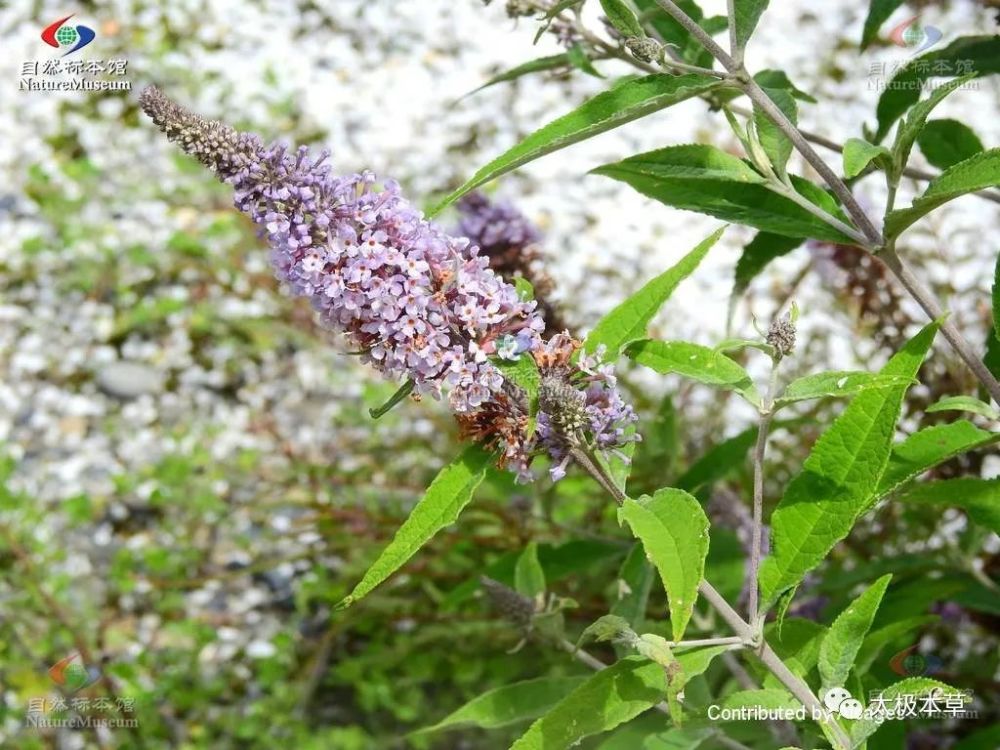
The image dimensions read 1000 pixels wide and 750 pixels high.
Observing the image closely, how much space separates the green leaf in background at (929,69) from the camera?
2.04 meters

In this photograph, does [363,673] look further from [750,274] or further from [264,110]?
[264,110]

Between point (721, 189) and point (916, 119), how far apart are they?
36 centimetres

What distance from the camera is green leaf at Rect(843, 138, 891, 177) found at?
1550mm

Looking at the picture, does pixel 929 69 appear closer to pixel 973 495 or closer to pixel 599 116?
pixel 973 495

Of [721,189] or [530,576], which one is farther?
[530,576]

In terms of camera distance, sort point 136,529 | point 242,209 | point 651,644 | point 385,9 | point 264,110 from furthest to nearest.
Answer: point 385,9
point 264,110
point 136,529
point 242,209
point 651,644

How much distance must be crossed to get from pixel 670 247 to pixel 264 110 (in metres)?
2.27

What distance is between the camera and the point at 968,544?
2455mm

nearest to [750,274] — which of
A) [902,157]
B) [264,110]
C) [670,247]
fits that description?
[902,157]

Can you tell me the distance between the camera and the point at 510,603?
1.87 meters
